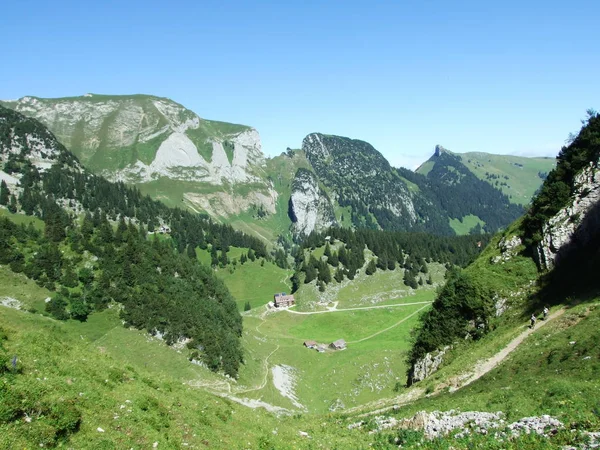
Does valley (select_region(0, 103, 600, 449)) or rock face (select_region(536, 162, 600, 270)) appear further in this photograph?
rock face (select_region(536, 162, 600, 270))

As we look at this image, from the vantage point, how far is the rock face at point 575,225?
162 ft

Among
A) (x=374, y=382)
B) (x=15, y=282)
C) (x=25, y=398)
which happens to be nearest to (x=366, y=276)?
(x=374, y=382)

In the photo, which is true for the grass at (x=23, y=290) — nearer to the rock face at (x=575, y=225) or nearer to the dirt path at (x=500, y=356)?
the dirt path at (x=500, y=356)

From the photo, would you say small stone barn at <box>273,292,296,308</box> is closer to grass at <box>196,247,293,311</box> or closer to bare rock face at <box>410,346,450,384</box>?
grass at <box>196,247,293,311</box>

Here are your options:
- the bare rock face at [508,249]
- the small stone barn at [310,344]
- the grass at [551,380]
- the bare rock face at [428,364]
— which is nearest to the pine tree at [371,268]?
the small stone barn at [310,344]

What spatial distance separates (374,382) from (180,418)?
69.4 metres

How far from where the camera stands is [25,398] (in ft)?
44.8

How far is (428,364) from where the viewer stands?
2041 inches

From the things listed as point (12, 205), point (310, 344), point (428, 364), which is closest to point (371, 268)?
point (310, 344)

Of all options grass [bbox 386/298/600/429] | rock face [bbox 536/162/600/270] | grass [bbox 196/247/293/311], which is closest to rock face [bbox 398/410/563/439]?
grass [bbox 386/298/600/429]

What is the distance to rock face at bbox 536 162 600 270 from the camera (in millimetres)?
49469

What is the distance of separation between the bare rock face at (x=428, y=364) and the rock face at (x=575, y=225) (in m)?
18.4

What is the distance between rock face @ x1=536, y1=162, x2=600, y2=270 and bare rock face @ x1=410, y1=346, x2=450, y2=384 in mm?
18449

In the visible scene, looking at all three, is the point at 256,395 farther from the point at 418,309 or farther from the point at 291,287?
the point at 291,287
